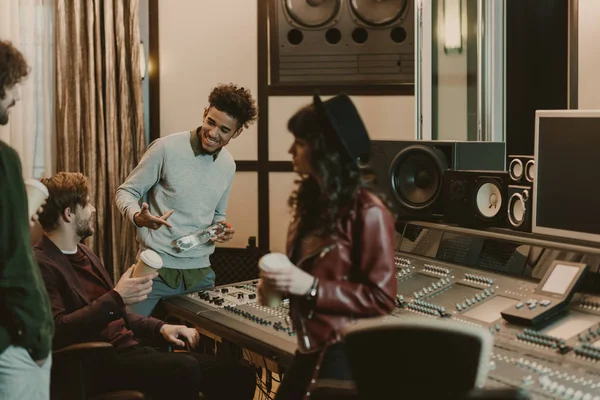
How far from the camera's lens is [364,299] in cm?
182

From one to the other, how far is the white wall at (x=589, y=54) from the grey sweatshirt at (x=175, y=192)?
2.04 metres

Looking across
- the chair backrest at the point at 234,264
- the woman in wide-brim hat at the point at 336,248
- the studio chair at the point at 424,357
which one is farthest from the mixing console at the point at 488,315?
the chair backrest at the point at 234,264

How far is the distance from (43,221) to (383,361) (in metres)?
1.46

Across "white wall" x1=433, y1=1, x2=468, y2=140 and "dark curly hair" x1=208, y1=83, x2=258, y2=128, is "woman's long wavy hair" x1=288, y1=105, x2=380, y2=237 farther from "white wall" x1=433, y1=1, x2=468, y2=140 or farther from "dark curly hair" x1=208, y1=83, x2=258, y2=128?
"white wall" x1=433, y1=1, x2=468, y2=140

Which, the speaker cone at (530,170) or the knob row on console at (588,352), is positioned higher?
the speaker cone at (530,170)

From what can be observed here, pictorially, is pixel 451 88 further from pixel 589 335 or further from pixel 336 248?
pixel 336 248

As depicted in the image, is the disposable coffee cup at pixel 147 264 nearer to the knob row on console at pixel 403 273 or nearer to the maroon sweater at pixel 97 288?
the maroon sweater at pixel 97 288

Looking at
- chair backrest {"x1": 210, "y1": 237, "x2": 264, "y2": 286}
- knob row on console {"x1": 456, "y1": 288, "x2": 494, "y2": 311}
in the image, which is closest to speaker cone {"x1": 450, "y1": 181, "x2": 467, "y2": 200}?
knob row on console {"x1": 456, "y1": 288, "x2": 494, "y2": 311}

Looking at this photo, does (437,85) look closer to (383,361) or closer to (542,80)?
(542,80)

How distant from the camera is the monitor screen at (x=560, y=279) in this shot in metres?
2.29

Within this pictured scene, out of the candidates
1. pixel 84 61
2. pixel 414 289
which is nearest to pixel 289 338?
pixel 414 289

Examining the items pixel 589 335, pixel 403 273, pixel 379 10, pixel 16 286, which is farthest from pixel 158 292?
A: pixel 379 10

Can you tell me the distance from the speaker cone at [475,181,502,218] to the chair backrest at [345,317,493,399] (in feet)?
4.73

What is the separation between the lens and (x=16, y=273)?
1.85 meters
